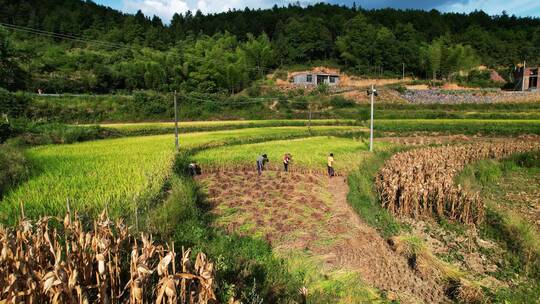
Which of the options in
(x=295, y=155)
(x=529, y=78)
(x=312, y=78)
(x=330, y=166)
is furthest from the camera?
(x=312, y=78)

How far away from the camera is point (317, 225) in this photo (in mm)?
9367

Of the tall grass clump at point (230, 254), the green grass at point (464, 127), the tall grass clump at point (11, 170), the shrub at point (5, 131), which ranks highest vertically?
the shrub at point (5, 131)

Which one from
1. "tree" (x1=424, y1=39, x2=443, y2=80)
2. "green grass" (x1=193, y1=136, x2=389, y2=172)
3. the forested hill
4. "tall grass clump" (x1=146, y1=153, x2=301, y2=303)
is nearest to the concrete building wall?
the forested hill

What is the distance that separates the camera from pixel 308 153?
1834 centimetres

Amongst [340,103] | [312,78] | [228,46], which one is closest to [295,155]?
[340,103]

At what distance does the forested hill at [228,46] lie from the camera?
52.6 metres

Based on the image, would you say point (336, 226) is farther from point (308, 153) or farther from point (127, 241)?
point (308, 153)

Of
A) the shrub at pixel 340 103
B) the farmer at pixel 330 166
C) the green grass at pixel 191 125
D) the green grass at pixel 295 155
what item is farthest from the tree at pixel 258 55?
the farmer at pixel 330 166

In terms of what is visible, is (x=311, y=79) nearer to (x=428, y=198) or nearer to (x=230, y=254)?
(x=428, y=198)

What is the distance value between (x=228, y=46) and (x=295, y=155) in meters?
64.9

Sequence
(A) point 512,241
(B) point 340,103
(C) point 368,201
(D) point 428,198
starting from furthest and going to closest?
(B) point 340,103, (D) point 428,198, (C) point 368,201, (A) point 512,241

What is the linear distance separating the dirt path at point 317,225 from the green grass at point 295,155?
1.97 m

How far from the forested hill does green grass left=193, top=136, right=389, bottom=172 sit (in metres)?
34.2

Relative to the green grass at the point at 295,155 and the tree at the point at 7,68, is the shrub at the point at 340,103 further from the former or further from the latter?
the tree at the point at 7,68
